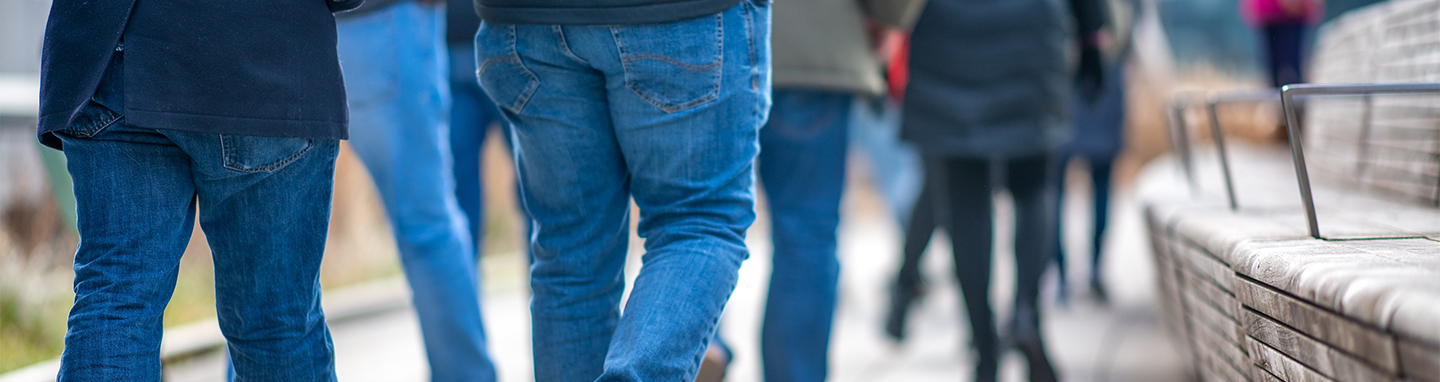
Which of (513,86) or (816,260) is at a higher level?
(513,86)

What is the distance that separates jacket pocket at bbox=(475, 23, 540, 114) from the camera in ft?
4.22

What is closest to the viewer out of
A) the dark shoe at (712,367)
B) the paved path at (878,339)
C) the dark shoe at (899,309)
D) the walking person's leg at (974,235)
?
the dark shoe at (712,367)

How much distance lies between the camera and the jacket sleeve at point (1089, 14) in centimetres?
222

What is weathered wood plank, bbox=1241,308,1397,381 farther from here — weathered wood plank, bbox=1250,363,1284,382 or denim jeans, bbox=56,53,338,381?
denim jeans, bbox=56,53,338,381

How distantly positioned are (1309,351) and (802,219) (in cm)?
93

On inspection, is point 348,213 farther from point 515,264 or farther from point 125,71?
point 125,71

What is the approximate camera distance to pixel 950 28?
2.03 meters

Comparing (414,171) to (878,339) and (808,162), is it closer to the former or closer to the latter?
(808,162)

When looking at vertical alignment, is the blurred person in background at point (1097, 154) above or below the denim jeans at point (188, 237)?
below

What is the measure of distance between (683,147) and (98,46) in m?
0.71

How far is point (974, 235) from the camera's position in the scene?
2.12 m

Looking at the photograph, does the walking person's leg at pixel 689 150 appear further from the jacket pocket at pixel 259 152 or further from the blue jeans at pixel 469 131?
the blue jeans at pixel 469 131

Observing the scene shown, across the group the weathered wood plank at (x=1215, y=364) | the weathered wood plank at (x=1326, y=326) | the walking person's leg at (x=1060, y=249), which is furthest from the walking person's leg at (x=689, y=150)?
the walking person's leg at (x=1060, y=249)

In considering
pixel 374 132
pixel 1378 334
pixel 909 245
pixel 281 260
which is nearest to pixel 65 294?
pixel 374 132
